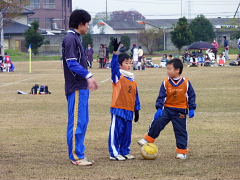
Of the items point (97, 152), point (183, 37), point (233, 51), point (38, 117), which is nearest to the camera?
point (97, 152)

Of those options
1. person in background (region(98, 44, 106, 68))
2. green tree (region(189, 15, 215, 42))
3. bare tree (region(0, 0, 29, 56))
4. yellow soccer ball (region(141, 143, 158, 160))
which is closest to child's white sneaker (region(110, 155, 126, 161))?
yellow soccer ball (region(141, 143, 158, 160))

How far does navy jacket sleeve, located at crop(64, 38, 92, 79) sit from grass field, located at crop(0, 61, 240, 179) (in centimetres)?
122

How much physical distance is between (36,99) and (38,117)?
4.71m

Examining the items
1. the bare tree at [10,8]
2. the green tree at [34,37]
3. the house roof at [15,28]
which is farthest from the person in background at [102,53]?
the house roof at [15,28]

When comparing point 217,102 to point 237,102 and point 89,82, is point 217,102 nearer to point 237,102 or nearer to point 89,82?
point 237,102

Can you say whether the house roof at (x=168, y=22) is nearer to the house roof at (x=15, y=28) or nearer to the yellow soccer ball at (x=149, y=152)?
the house roof at (x=15, y=28)

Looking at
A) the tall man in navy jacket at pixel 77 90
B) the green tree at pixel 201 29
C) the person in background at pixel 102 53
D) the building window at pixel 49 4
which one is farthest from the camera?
the building window at pixel 49 4

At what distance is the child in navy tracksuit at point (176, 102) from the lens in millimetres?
8312

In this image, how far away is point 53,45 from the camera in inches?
2899

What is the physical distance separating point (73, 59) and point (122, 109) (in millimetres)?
1218

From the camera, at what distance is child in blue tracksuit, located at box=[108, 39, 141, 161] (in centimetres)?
817

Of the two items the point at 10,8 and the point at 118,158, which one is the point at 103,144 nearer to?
the point at 118,158

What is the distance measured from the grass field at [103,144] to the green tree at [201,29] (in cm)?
5305

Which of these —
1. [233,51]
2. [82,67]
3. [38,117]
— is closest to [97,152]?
[82,67]
